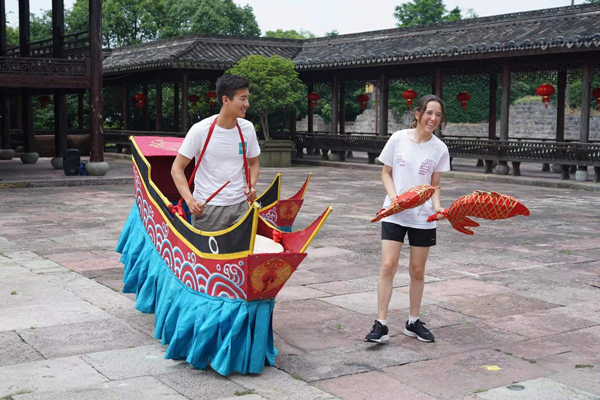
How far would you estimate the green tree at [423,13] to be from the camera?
4575cm

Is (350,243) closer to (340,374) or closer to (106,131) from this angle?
(340,374)

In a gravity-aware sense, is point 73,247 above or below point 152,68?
below

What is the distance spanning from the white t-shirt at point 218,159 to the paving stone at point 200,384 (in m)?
1.05

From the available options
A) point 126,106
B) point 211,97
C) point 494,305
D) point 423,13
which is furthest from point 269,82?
point 423,13

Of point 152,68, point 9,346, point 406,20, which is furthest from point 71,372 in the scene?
point 406,20

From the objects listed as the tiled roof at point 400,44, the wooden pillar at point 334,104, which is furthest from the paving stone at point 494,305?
the wooden pillar at point 334,104

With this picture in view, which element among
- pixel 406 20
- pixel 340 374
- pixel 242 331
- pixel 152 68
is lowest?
pixel 340 374

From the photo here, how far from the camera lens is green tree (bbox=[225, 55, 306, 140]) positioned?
73.0ft

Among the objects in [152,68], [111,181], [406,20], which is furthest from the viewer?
[406,20]

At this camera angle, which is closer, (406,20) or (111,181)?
(111,181)

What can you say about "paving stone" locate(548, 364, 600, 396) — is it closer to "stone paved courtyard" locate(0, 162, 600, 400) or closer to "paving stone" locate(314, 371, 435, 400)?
"stone paved courtyard" locate(0, 162, 600, 400)

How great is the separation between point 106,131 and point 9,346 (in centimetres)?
2379

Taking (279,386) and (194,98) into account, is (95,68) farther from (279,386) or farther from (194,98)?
(279,386)

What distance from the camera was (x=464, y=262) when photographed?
784 cm
